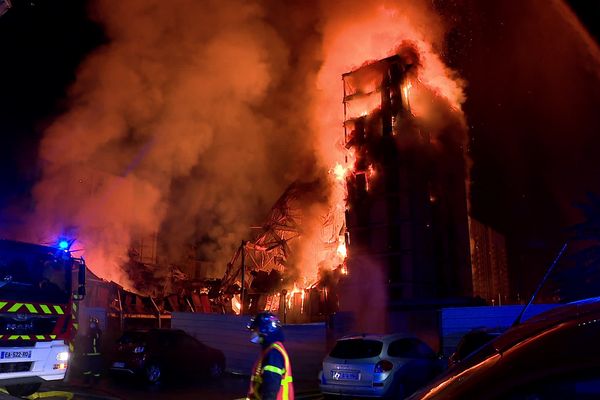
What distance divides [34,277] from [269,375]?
254 inches

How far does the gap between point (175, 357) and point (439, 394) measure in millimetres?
12672

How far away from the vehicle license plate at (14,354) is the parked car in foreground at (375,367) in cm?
503

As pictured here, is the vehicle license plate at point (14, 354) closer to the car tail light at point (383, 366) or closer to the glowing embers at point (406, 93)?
the car tail light at point (383, 366)

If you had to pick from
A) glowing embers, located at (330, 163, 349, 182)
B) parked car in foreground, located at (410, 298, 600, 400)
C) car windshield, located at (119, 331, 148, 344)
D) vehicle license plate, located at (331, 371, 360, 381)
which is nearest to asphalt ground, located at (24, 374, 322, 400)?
car windshield, located at (119, 331, 148, 344)

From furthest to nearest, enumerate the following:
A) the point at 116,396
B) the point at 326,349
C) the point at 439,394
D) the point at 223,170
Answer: the point at 223,170
the point at 326,349
the point at 116,396
the point at 439,394

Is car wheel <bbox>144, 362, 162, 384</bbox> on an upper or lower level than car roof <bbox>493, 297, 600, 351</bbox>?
lower

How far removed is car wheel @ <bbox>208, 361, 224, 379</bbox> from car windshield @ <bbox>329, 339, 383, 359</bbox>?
5620 millimetres

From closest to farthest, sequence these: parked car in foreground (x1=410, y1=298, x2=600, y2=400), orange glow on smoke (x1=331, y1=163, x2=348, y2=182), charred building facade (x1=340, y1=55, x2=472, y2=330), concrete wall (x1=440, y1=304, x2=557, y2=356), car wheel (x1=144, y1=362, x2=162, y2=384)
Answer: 1. parked car in foreground (x1=410, y1=298, x2=600, y2=400)
2. concrete wall (x1=440, y1=304, x2=557, y2=356)
3. car wheel (x1=144, y1=362, x2=162, y2=384)
4. charred building facade (x1=340, y1=55, x2=472, y2=330)
5. orange glow on smoke (x1=331, y1=163, x2=348, y2=182)

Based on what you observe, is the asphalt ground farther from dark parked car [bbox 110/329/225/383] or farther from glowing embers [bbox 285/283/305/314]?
glowing embers [bbox 285/283/305/314]

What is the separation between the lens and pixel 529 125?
60.0 feet

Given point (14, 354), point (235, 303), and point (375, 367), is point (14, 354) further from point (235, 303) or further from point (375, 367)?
point (235, 303)

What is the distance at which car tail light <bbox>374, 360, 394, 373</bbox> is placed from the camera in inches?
358

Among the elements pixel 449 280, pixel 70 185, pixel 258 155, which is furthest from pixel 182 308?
pixel 449 280

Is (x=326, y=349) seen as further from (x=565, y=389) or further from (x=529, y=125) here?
(x=565, y=389)
